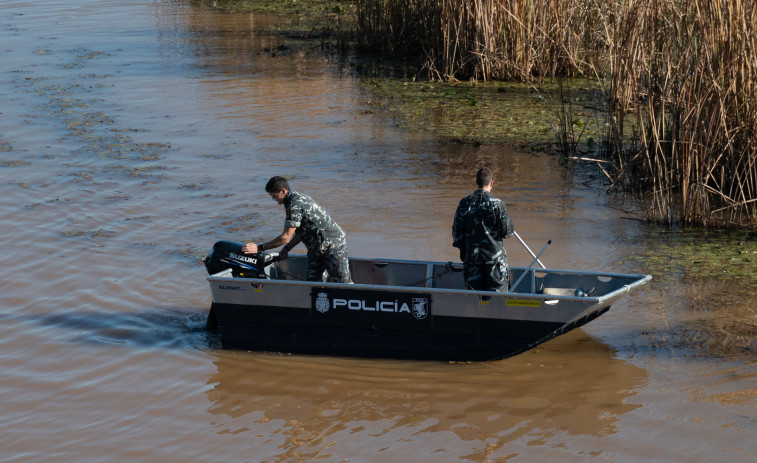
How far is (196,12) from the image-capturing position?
26.3 meters

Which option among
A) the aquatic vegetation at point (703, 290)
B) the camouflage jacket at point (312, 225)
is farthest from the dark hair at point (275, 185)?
the aquatic vegetation at point (703, 290)

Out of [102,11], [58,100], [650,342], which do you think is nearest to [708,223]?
[650,342]

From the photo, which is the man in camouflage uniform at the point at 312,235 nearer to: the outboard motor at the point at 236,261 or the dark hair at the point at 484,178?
the outboard motor at the point at 236,261

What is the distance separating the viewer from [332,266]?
302 inches

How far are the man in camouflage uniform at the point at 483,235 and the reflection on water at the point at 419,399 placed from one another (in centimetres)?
70

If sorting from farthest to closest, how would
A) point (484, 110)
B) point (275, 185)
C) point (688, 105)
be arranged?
point (484, 110), point (688, 105), point (275, 185)

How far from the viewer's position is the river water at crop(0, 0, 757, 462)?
20.8 feet

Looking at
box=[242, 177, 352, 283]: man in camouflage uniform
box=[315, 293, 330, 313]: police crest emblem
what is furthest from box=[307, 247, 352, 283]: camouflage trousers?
box=[315, 293, 330, 313]: police crest emblem

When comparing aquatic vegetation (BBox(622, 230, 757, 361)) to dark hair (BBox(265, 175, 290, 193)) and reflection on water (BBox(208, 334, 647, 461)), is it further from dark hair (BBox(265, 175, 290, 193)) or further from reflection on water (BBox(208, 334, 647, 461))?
dark hair (BBox(265, 175, 290, 193))

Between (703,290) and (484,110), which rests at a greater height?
(484,110)

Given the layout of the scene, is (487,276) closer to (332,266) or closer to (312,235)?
(332,266)

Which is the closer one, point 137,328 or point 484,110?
point 137,328

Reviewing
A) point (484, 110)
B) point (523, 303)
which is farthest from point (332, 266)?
point (484, 110)

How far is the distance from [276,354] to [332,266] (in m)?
0.87
